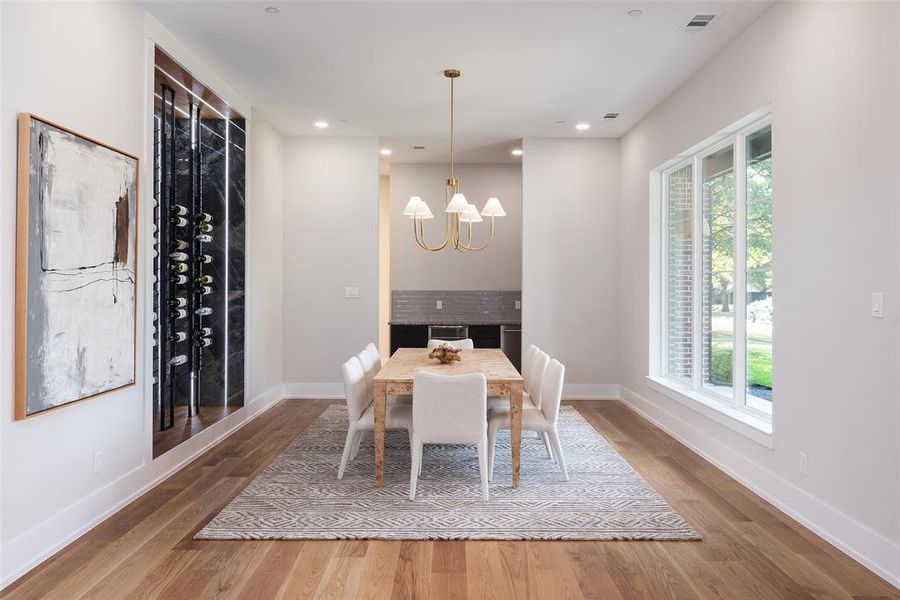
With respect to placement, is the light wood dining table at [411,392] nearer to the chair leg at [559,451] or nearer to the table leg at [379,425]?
the table leg at [379,425]

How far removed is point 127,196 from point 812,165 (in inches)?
147

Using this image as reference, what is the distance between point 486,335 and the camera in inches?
291

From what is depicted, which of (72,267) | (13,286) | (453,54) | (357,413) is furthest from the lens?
(453,54)

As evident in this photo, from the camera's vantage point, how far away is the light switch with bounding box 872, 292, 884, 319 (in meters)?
2.56

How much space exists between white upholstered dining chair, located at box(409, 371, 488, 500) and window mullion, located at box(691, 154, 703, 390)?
2363mm

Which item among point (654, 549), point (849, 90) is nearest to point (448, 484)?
point (654, 549)

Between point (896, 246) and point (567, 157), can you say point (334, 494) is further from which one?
point (567, 157)

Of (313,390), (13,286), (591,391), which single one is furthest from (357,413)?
(591,391)

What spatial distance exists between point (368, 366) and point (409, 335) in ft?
10.2

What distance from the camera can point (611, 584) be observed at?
240cm

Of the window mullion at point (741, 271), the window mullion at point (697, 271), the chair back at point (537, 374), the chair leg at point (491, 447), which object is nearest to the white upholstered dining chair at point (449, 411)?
the chair leg at point (491, 447)

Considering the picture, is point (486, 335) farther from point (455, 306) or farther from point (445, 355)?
point (445, 355)

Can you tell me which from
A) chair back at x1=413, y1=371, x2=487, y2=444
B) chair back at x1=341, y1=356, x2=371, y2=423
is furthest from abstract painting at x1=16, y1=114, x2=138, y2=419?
chair back at x1=413, y1=371, x2=487, y2=444

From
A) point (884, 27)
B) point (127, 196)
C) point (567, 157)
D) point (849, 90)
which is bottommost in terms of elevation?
point (127, 196)
